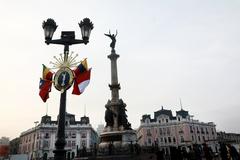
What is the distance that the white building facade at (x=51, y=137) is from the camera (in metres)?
70.1

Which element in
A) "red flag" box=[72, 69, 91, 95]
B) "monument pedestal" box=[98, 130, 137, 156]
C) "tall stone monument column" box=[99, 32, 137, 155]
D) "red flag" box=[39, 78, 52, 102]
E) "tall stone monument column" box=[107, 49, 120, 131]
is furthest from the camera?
"tall stone monument column" box=[107, 49, 120, 131]

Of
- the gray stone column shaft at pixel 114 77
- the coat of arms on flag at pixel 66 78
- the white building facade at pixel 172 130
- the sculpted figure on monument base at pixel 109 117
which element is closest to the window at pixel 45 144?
the white building facade at pixel 172 130

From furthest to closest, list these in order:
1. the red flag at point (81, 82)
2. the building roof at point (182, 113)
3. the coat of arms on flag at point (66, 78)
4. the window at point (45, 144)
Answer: the building roof at point (182, 113)
the window at point (45, 144)
the red flag at point (81, 82)
the coat of arms on flag at point (66, 78)

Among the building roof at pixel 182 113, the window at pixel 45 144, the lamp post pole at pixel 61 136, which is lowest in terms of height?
the lamp post pole at pixel 61 136

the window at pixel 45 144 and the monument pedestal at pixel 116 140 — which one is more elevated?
the window at pixel 45 144

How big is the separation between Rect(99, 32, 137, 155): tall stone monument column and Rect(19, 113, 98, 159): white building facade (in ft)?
150

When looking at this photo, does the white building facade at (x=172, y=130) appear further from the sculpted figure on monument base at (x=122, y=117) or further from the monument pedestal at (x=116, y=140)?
the monument pedestal at (x=116, y=140)

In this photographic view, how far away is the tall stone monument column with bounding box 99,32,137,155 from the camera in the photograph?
22.2m

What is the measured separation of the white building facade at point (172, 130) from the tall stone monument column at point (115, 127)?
51130 millimetres

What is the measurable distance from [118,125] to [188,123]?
56.2m

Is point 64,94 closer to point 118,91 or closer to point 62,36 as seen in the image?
point 62,36

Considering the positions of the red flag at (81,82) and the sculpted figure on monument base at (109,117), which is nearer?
the red flag at (81,82)

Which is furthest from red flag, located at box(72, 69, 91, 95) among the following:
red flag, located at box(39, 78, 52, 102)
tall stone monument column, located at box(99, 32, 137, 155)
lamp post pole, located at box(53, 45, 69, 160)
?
tall stone monument column, located at box(99, 32, 137, 155)

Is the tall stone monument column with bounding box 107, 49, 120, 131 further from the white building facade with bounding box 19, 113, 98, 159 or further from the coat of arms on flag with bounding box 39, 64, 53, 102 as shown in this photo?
the white building facade with bounding box 19, 113, 98, 159
